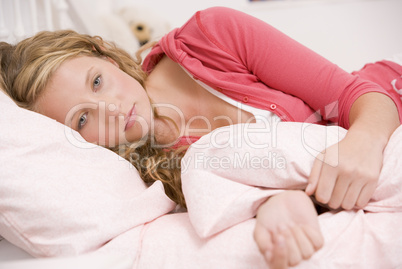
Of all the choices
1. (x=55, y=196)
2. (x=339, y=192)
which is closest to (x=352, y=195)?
(x=339, y=192)

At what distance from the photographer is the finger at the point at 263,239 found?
48 centimetres

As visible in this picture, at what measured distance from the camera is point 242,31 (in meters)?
1.00

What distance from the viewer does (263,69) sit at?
0.99m

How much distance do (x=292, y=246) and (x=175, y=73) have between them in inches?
29.2

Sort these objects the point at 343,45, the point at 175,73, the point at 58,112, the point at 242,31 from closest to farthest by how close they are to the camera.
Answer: the point at 58,112 < the point at 242,31 < the point at 175,73 < the point at 343,45

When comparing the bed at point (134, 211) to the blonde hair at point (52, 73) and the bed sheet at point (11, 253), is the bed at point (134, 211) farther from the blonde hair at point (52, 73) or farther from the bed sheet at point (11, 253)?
the blonde hair at point (52, 73)

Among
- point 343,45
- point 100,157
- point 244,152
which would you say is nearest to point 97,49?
point 100,157

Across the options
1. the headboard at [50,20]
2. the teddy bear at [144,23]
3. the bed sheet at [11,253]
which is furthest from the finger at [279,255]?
the teddy bear at [144,23]

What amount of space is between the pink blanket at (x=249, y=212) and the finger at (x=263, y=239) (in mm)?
55

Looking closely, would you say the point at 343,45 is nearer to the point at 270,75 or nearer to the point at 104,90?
the point at 270,75

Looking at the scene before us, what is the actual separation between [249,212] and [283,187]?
3.0 inches

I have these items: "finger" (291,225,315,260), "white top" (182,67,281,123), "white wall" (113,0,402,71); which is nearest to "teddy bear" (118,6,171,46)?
"white wall" (113,0,402,71)

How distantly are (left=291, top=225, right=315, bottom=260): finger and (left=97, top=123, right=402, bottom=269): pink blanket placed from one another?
0.15 feet

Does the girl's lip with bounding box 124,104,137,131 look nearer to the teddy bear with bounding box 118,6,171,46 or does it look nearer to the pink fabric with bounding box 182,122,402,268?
the pink fabric with bounding box 182,122,402,268
